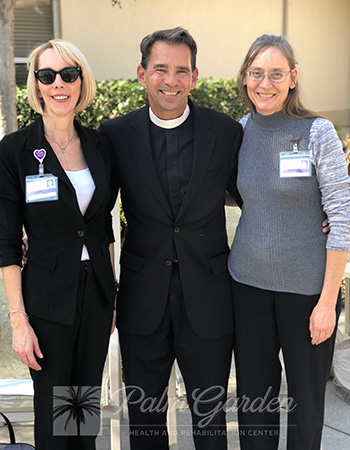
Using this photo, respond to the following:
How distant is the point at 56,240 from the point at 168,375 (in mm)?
865

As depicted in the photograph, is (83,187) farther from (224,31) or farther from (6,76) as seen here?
(224,31)

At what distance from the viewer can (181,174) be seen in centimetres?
256

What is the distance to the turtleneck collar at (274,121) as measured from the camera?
8.13 feet

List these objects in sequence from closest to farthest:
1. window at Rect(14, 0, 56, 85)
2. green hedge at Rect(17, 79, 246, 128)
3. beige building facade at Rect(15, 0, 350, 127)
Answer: green hedge at Rect(17, 79, 246, 128) < window at Rect(14, 0, 56, 85) < beige building facade at Rect(15, 0, 350, 127)

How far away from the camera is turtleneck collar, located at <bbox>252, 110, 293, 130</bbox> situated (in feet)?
8.13

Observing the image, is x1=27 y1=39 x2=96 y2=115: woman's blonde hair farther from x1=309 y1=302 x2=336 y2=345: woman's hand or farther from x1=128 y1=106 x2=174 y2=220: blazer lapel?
x1=309 y1=302 x2=336 y2=345: woman's hand

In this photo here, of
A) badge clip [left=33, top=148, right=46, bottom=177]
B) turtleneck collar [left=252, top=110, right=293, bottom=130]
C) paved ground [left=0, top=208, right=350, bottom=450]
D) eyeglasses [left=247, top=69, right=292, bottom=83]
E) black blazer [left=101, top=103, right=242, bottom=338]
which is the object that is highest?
eyeglasses [left=247, top=69, right=292, bottom=83]

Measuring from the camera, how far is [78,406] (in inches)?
100

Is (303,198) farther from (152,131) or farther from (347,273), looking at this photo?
(347,273)

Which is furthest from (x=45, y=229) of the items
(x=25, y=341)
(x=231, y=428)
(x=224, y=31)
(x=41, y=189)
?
(x=224, y=31)

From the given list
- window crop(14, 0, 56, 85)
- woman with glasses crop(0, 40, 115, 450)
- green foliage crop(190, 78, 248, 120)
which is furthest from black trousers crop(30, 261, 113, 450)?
window crop(14, 0, 56, 85)

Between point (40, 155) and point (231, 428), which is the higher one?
point (40, 155)

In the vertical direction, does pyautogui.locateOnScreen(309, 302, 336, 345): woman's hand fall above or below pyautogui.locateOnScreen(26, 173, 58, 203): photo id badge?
below

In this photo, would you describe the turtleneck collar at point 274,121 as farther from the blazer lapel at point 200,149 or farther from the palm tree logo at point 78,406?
the palm tree logo at point 78,406
